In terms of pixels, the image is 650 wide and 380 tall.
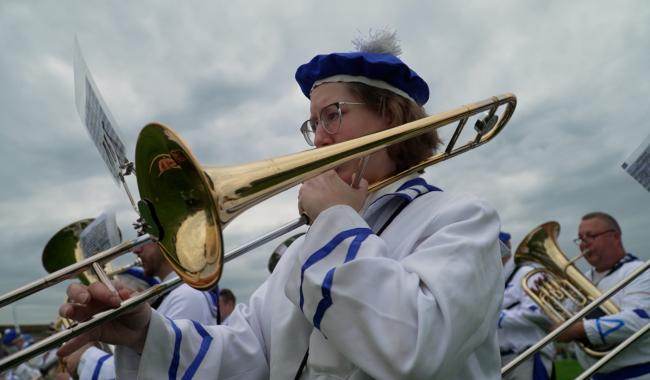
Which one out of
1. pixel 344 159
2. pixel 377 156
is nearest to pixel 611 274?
pixel 377 156

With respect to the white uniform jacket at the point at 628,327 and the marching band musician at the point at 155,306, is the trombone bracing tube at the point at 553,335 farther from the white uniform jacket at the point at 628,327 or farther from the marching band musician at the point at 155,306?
the marching band musician at the point at 155,306

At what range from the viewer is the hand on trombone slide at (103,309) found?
155cm

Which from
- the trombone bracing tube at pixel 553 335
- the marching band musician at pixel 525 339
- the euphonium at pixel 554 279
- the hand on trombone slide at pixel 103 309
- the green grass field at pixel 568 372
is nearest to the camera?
the hand on trombone slide at pixel 103 309

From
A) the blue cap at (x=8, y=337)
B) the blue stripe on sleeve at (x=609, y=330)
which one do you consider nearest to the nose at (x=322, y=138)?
the blue stripe on sleeve at (x=609, y=330)

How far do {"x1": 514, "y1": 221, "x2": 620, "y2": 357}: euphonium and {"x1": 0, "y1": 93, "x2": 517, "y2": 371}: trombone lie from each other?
4.14 meters

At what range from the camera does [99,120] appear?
1.94 metres

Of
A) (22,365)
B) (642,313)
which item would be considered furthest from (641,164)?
(22,365)

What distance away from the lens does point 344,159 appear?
1.58 meters

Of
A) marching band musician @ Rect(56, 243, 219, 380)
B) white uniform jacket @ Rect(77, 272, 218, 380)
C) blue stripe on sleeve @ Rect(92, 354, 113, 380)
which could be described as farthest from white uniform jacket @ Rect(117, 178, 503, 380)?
white uniform jacket @ Rect(77, 272, 218, 380)

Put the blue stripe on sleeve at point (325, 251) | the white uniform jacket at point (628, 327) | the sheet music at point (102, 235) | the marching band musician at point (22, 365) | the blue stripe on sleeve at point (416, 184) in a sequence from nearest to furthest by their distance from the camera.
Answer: the blue stripe on sleeve at point (325, 251), the blue stripe on sleeve at point (416, 184), the sheet music at point (102, 235), the white uniform jacket at point (628, 327), the marching band musician at point (22, 365)

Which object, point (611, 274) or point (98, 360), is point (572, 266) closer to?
point (611, 274)

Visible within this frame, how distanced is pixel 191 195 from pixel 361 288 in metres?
0.63

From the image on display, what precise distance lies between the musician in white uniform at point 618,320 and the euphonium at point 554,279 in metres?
0.19

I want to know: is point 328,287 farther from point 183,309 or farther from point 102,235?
point 183,309
